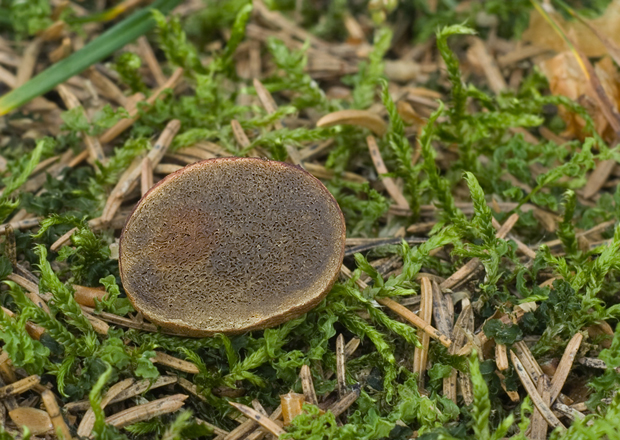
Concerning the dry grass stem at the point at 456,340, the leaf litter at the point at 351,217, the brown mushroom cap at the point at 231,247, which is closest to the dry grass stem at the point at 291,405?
the leaf litter at the point at 351,217

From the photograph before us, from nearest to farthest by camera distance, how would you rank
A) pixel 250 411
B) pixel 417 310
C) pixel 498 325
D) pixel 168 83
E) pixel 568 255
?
pixel 250 411, pixel 498 325, pixel 417 310, pixel 568 255, pixel 168 83

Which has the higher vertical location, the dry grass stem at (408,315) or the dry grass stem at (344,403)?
the dry grass stem at (408,315)

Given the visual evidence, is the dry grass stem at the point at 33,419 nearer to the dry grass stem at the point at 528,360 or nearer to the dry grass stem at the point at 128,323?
the dry grass stem at the point at 128,323

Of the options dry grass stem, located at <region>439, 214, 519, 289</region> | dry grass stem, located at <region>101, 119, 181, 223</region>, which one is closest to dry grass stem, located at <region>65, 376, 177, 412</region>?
dry grass stem, located at <region>101, 119, 181, 223</region>

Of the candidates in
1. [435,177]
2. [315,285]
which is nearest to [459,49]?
[435,177]

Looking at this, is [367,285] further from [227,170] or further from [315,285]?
[227,170]

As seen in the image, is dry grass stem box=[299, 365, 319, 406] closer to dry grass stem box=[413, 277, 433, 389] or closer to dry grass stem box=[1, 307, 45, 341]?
dry grass stem box=[413, 277, 433, 389]
